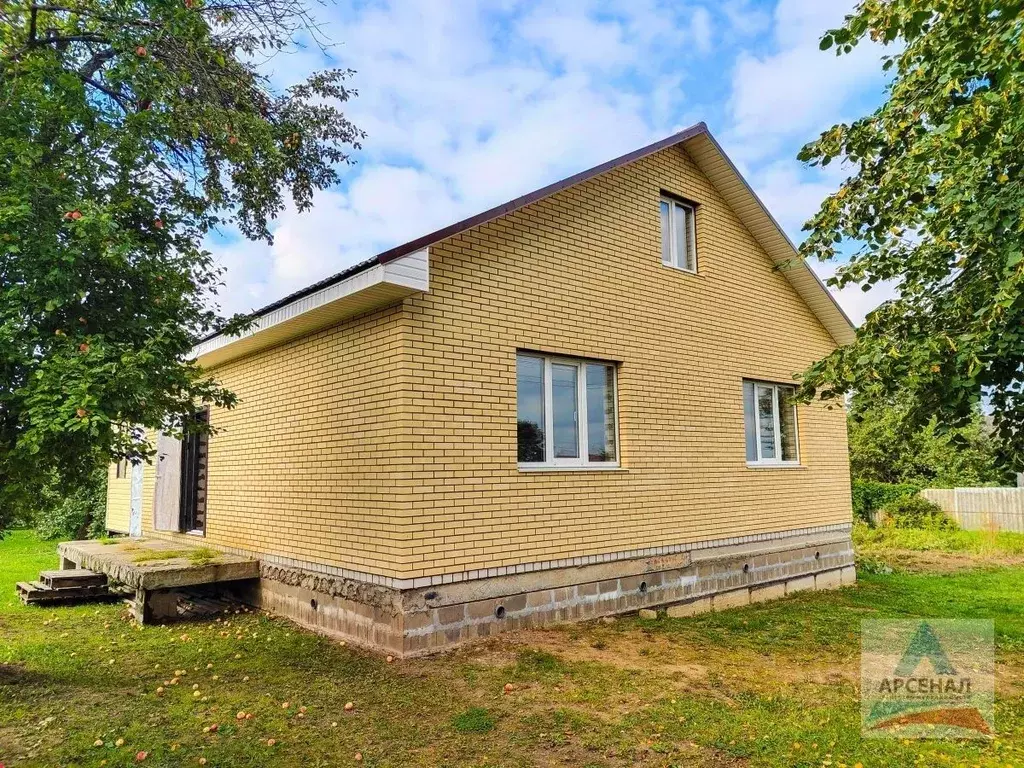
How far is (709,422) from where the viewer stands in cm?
964

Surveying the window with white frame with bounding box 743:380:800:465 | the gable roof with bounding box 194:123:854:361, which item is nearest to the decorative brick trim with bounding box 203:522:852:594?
the window with white frame with bounding box 743:380:800:465

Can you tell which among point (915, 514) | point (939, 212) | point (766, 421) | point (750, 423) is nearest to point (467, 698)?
point (939, 212)

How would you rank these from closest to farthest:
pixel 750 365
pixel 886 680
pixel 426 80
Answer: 1. pixel 886 680
2. pixel 426 80
3. pixel 750 365

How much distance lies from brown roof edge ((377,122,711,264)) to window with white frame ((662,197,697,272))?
0.94 meters

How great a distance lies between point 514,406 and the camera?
24.2 ft

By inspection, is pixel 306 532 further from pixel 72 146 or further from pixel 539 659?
pixel 72 146

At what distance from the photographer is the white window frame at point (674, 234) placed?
9867 millimetres

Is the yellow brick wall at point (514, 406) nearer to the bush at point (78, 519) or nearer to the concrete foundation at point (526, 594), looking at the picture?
the concrete foundation at point (526, 594)

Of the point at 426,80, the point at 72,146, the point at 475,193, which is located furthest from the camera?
the point at 475,193

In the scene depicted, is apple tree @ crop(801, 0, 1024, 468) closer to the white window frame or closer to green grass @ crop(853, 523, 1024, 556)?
the white window frame

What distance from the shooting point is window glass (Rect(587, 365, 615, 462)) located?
8.28m

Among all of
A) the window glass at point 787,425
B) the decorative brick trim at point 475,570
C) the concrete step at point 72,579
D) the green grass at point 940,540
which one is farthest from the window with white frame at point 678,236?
the green grass at point 940,540

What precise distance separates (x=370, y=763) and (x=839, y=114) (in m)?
7.39

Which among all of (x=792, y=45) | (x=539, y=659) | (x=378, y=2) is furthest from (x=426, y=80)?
(x=539, y=659)
